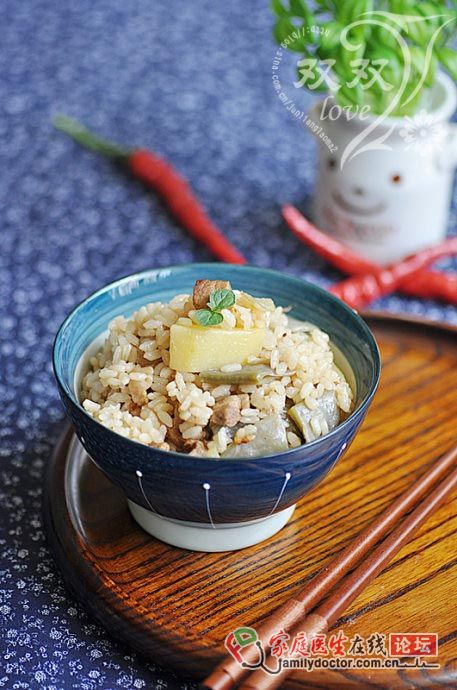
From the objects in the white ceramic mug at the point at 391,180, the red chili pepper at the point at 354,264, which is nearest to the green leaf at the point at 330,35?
the white ceramic mug at the point at 391,180

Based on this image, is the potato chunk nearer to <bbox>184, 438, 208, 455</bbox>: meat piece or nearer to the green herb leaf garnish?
the green herb leaf garnish

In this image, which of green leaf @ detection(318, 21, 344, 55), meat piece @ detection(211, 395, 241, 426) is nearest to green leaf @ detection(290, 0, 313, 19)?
green leaf @ detection(318, 21, 344, 55)

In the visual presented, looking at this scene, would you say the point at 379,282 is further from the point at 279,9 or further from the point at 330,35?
the point at 279,9

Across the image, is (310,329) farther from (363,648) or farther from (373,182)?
(373,182)

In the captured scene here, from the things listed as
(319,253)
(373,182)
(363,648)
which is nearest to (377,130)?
(373,182)

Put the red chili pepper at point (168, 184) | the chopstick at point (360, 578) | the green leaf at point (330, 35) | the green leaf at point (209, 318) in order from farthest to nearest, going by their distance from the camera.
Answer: the red chili pepper at point (168, 184)
the green leaf at point (330, 35)
the green leaf at point (209, 318)
the chopstick at point (360, 578)

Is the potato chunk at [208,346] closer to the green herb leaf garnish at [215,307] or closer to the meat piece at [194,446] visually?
the green herb leaf garnish at [215,307]
